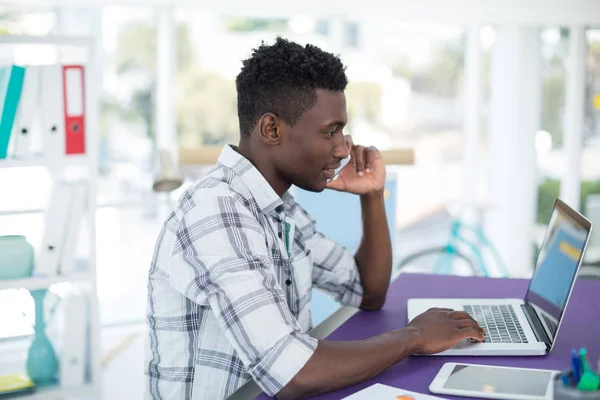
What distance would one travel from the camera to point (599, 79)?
489cm

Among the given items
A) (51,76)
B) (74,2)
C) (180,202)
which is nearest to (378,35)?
(74,2)

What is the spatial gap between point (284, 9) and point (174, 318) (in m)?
2.97

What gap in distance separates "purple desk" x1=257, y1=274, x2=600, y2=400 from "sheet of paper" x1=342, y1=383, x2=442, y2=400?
23mm

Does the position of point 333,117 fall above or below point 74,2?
below

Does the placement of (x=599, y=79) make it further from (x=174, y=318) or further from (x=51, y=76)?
(x=174, y=318)

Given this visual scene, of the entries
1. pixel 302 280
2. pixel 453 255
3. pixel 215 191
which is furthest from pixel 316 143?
pixel 453 255

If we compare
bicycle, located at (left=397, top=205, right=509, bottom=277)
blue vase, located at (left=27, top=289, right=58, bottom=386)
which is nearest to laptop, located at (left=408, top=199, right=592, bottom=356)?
blue vase, located at (left=27, top=289, right=58, bottom=386)

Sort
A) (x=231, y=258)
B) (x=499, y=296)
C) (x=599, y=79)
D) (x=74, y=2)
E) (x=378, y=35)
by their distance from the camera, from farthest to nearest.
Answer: (x=599, y=79)
(x=378, y=35)
(x=74, y=2)
(x=499, y=296)
(x=231, y=258)

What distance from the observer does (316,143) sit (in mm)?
1465

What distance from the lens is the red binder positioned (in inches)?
110

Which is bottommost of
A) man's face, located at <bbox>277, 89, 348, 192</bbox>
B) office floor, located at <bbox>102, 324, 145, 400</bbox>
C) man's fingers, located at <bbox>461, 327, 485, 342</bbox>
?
office floor, located at <bbox>102, 324, 145, 400</bbox>

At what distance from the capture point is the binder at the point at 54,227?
9.13ft

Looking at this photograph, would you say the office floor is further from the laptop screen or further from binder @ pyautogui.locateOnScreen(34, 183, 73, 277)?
the laptop screen

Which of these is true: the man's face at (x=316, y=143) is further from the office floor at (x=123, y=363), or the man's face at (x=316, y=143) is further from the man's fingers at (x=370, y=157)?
the office floor at (x=123, y=363)
